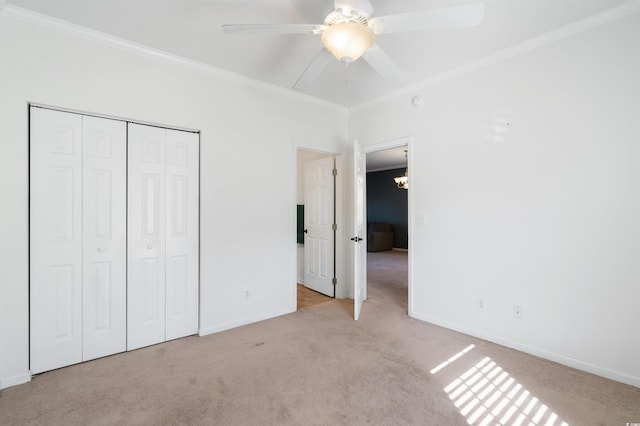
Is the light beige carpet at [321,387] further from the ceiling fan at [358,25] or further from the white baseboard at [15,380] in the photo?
the ceiling fan at [358,25]

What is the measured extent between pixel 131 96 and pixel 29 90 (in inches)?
25.6

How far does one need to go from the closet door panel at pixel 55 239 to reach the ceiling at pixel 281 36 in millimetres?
827

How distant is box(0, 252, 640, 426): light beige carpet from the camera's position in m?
1.75

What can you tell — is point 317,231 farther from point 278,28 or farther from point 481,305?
point 278,28

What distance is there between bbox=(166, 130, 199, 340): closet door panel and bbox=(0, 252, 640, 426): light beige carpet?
0.82 feet

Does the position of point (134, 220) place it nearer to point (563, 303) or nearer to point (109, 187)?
point (109, 187)

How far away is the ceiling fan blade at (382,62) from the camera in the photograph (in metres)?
1.88

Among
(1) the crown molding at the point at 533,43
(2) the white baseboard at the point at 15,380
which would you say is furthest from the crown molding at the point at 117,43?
(2) the white baseboard at the point at 15,380

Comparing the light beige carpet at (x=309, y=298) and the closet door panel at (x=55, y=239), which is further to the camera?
the light beige carpet at (x=309, y=298)

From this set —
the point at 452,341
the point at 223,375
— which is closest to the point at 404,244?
the point at 452,341

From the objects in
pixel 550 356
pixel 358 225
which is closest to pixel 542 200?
pixel 550 356

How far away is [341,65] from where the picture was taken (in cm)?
286

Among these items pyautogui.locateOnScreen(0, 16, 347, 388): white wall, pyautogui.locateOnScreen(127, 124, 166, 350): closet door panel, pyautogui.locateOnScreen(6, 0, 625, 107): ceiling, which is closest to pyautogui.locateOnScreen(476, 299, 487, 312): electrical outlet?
pyautogui.locateOnScreen(0, 16, 347, 388): white wall

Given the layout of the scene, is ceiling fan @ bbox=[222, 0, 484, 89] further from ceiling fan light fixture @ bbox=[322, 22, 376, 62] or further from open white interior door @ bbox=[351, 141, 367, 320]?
open white interior door @ bbox=[351, 141, 367, 320]
